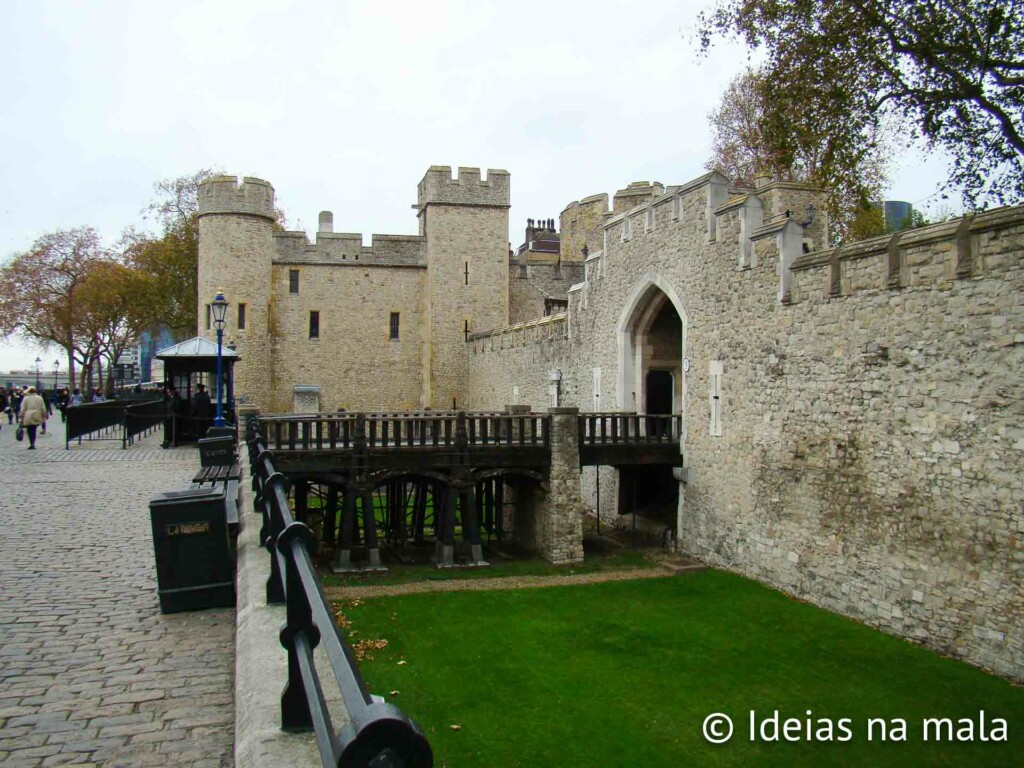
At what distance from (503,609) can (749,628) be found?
387 centimetres

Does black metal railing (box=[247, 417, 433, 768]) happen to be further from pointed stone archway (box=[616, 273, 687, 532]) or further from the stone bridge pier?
pointed stone archway (box=[616, 273, 687, 532])

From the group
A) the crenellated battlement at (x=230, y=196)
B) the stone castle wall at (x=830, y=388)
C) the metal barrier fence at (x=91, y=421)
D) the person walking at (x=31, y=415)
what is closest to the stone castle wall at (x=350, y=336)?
the crenellated battlement at (x=230, y=196)

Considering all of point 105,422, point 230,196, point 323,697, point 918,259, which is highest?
point 230,196

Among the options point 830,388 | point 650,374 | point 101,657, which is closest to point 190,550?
point 101,657

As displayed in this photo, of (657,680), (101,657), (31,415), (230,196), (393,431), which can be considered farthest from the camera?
(230,196)

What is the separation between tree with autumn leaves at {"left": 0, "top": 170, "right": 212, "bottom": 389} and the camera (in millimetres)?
36844

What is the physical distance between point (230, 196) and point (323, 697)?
30.2 meters

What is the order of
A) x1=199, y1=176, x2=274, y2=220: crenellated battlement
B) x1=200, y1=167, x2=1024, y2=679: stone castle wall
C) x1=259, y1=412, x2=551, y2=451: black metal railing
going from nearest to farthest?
x1=200, y1=167, x2=1024, y2=679: stone castle wall → x1=259, y1=412, x2=551, y2=451: black metal railing → x1=199, y1=176, x2=274, y2=220: crenellated battlement

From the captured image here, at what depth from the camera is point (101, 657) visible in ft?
15.9

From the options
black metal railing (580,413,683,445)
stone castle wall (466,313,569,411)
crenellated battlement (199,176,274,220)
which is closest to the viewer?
black metal railing (580,413,683,445)

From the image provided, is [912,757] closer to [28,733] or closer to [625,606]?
[625,606]

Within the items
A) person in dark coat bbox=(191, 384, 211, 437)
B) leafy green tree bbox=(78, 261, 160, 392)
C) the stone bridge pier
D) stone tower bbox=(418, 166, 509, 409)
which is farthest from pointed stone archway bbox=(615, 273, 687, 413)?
leafy green tree bbox=(78, 261, 160, 392)

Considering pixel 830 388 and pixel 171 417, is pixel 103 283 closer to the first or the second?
pixel 171 417

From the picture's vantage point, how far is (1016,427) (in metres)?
9.02
